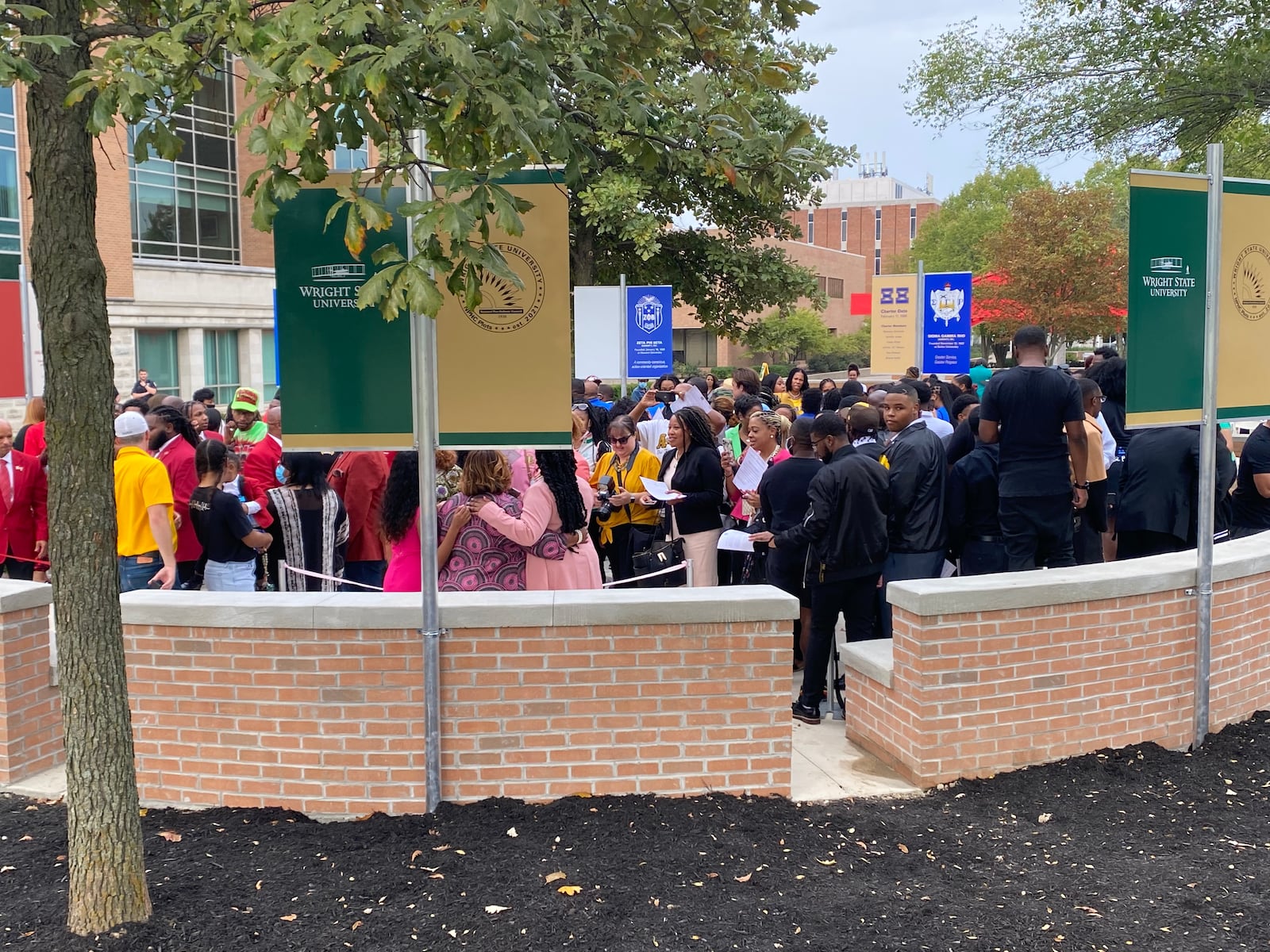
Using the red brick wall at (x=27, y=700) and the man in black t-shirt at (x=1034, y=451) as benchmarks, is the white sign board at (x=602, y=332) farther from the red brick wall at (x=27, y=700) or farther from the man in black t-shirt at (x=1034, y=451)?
the red brick wall at (x=27, y=700)

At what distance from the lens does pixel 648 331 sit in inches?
597

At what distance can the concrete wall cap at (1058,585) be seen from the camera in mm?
5410

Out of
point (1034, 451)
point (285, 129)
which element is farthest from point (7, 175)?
point (285, 129)

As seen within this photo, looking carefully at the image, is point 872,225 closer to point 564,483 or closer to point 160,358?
point 160,358

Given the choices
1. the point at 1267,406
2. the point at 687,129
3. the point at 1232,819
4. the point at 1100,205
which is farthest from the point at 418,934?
the point at 1100,205

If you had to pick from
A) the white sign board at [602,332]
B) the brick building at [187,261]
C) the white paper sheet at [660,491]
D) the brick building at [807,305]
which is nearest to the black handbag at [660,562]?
the white paper sheet at [660,491]

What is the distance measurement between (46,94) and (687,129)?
2334mm

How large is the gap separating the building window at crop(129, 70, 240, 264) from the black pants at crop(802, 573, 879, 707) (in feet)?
107

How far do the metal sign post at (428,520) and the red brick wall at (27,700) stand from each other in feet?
6.90

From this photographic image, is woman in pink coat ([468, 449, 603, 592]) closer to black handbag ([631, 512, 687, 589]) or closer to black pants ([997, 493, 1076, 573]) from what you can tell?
black handbag ([631, 512, 687, 589])

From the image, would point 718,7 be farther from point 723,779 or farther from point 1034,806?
point 1034,806

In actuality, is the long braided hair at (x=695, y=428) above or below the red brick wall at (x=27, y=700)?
above

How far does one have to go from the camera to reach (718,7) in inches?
162

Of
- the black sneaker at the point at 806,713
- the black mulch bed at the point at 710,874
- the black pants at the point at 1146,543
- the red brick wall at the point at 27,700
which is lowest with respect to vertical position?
the black sneaker at the point at 806,713
